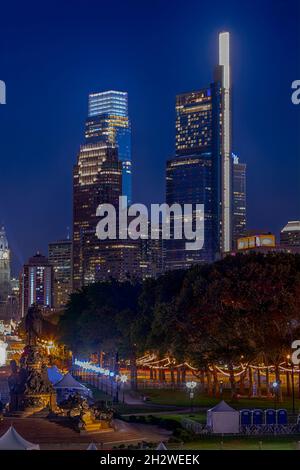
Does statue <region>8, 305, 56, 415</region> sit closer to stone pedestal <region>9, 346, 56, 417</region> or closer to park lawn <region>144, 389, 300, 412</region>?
stone pedestal <region>9, 346, 56, 417</region>

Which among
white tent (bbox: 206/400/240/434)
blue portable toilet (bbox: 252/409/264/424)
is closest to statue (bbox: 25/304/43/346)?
white tent (bbox: 206/400/240/434)

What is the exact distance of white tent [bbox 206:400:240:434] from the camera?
190 ft

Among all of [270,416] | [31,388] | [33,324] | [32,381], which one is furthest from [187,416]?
[31,388]

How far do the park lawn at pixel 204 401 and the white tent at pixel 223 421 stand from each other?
15.4 metres

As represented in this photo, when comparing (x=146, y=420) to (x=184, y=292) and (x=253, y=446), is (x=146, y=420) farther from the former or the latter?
(x=184, y=292)

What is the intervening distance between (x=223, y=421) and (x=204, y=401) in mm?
23020

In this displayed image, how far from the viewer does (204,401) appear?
266 feet

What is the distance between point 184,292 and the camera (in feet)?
303

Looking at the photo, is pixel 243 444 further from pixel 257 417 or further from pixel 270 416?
pixel 270 416

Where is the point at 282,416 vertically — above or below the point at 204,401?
above

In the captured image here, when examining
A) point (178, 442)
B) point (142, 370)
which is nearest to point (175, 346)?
point (178, 442)

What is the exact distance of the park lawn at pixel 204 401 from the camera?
3000 inches

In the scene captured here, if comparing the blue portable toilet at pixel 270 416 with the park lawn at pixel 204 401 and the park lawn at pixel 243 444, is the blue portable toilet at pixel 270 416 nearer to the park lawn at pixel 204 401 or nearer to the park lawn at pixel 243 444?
the park lawn at pixel 243 444
